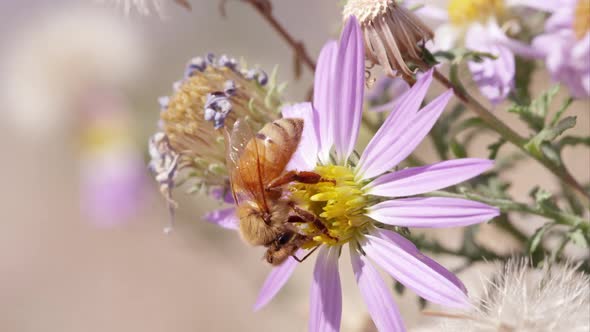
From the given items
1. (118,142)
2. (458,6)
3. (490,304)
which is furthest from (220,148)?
(118,142)

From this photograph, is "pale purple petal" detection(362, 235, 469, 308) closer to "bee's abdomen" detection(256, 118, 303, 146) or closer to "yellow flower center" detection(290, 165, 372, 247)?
"yellow flower center" detection(290, 165, 372, 247)

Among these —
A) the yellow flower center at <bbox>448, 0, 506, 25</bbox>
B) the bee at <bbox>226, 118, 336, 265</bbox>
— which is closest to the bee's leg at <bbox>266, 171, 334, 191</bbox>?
the bee at <bbox>226, 118, 336, 265</bbox>

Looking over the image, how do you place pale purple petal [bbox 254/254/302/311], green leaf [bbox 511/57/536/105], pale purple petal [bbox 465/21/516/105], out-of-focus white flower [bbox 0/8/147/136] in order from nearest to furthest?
pale purple petal [bbox 254/254/302/311] < pale purple petal [bbox 465/21/516/105] < green leaf [bbox 511/57/536/105] < out-of-focus white flower [bbox 0/8/147/136]

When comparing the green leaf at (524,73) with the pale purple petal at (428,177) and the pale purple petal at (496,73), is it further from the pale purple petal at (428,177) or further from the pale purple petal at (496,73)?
the pale purple petal at (428,177)

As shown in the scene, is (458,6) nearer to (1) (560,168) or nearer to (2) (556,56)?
(2) (556,56)

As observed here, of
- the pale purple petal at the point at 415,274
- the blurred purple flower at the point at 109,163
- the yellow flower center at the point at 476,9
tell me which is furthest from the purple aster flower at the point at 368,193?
the blurred purple flower at the point at 109,163
